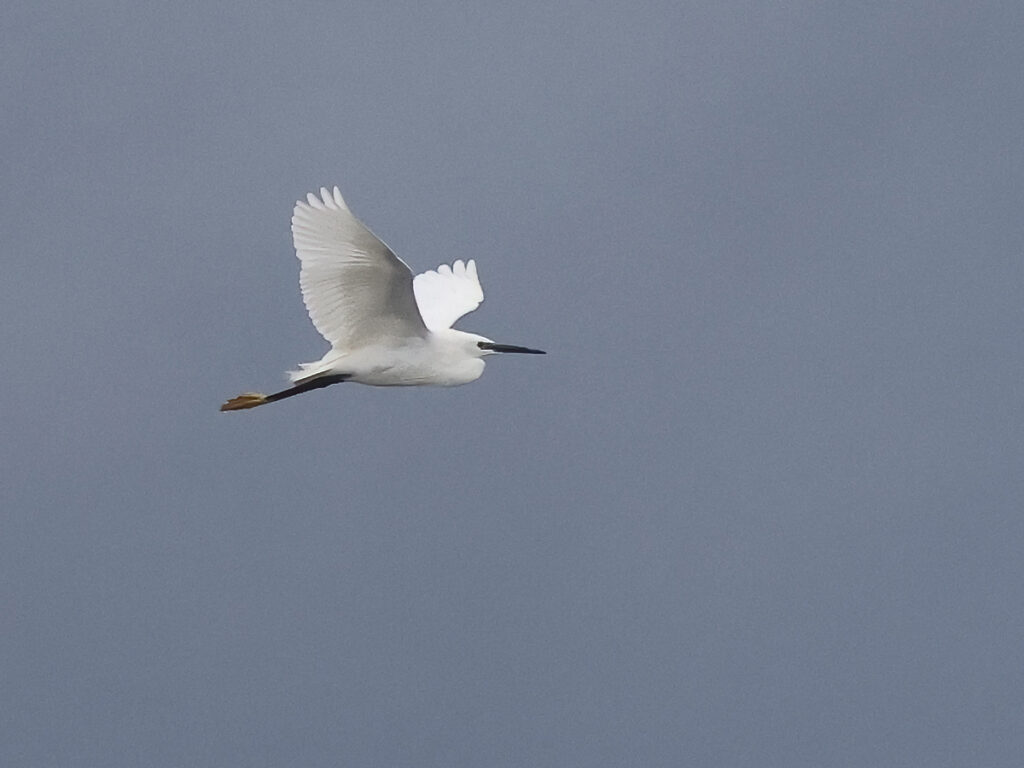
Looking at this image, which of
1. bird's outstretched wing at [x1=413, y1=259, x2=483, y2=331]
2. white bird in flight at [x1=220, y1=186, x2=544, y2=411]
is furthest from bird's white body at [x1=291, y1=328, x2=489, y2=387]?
bird's outstretched wing at [x1=413, y1=259, x2=483, y2=331]

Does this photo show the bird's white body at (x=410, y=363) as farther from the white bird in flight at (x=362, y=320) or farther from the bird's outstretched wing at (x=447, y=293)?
the bird's outstretched wing at (x=447, y=293)

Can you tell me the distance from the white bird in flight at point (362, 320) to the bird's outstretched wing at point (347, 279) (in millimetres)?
10

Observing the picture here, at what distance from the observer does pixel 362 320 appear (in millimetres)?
21719

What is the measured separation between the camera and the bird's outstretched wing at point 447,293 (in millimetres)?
24844

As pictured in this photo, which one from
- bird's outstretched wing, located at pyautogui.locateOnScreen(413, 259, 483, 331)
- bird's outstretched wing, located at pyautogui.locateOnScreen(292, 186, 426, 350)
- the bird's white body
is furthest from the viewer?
bird's outstretched wing, located at pyautogui.locateOnScreen(413, 259, 483, 331)

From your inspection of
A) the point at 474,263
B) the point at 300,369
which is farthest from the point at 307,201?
the point at 474,263

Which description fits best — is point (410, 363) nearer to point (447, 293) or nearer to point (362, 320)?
point (362, 320)

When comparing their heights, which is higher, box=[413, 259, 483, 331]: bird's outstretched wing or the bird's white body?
box=[413, 259, 483, 331]: bird's outstretched wing

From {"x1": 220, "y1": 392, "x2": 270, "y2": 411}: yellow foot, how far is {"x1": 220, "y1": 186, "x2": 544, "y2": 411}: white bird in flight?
0.04 feet

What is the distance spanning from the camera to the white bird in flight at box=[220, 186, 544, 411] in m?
20.2

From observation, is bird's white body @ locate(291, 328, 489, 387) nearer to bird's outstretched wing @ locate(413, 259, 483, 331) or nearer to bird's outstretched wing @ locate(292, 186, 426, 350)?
bird's outstretched wing @ locate(292, 186, 426, 350)

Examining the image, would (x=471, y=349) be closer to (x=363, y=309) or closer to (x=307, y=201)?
(x=363, y=309)

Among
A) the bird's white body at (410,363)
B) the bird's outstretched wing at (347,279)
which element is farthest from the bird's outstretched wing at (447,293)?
the bird's outstretched wing at (347,279)

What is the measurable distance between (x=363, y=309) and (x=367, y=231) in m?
1.72
